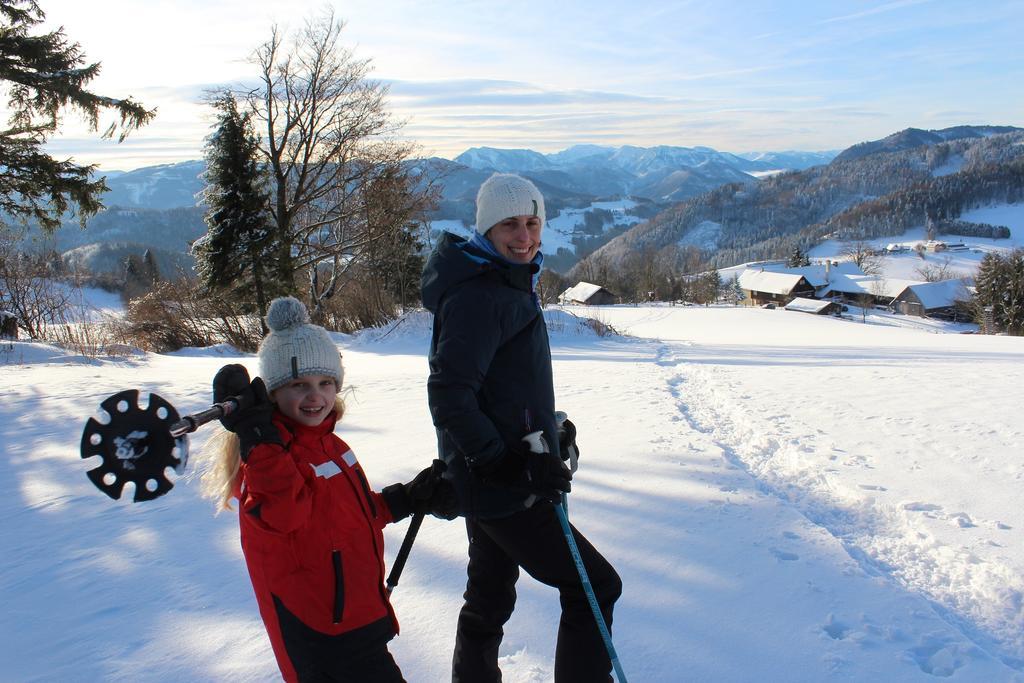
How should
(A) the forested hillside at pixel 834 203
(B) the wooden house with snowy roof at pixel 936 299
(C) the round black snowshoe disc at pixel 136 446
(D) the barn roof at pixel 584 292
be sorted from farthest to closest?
(A) the forested hillside at pixel 834 203, (D) the barn roof at pixel 584 292, (B) the wooden house with snowy roof at pixel 936 299, (C) the round black snowshoe disc at pixel 136 446

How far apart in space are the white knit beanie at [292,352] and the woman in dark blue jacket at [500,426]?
0.35 meters

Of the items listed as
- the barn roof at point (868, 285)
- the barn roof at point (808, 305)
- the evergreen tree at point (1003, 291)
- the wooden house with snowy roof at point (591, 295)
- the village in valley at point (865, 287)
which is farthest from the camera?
the barn roof at point (868, 285)

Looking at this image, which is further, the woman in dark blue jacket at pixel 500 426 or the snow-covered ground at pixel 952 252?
the snow-covered ground at pixel 952 252

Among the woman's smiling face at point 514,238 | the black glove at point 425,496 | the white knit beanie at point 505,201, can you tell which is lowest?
the black glove at point 425,496

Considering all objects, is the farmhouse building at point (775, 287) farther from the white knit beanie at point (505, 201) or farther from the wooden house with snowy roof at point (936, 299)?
the white knit beanie at point (505, 201)

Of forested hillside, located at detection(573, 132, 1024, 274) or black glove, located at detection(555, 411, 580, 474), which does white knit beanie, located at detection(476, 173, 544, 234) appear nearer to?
black glove, located at detection(555, 411, 580, 474)

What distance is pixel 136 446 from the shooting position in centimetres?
144

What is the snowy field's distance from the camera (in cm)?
224

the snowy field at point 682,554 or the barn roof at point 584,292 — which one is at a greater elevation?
the barn roof at point 584,292

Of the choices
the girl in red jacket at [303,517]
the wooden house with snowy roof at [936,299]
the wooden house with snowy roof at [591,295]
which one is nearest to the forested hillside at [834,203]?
the wooden house with snowy roof at [591,295]

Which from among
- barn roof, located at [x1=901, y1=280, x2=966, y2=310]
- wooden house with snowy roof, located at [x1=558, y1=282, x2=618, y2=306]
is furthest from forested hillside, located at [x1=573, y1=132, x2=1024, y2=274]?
barn roof, located at [x1=901, y1=280, x2=966, y2=310]

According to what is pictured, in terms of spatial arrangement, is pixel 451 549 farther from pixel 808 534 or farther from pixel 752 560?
pixel 808 534

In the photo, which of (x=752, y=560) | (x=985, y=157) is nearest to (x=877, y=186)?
(x=985, y=157)

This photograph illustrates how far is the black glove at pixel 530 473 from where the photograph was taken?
178 cm
